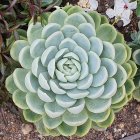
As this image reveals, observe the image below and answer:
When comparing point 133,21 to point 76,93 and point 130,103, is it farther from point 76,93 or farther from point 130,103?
point 76,93

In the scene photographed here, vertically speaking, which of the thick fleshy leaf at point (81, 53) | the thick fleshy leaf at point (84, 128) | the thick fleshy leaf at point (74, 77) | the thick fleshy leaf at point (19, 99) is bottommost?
the thick fleshy leaf at point (84, 128)

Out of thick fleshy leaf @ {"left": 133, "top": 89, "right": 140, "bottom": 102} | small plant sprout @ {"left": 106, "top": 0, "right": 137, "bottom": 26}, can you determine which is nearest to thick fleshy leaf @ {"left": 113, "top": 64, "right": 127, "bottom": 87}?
thick fleshy leaf @ {"left": 133, "top": 89, "right": 140, "bottom": 102}

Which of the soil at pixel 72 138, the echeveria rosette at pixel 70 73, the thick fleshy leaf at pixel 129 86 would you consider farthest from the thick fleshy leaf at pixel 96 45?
the soil at pixel 72 138

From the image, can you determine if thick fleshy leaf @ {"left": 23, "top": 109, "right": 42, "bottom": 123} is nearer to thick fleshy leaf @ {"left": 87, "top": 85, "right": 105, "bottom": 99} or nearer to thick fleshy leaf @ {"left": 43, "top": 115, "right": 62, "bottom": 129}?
thick fleshy leaf @ {"left": 43, "top": 115, "right": 62, "bottom": 129}

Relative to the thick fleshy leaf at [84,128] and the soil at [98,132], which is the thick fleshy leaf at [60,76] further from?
the soil at [98,132]

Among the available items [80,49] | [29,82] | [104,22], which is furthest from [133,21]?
[29,82]
